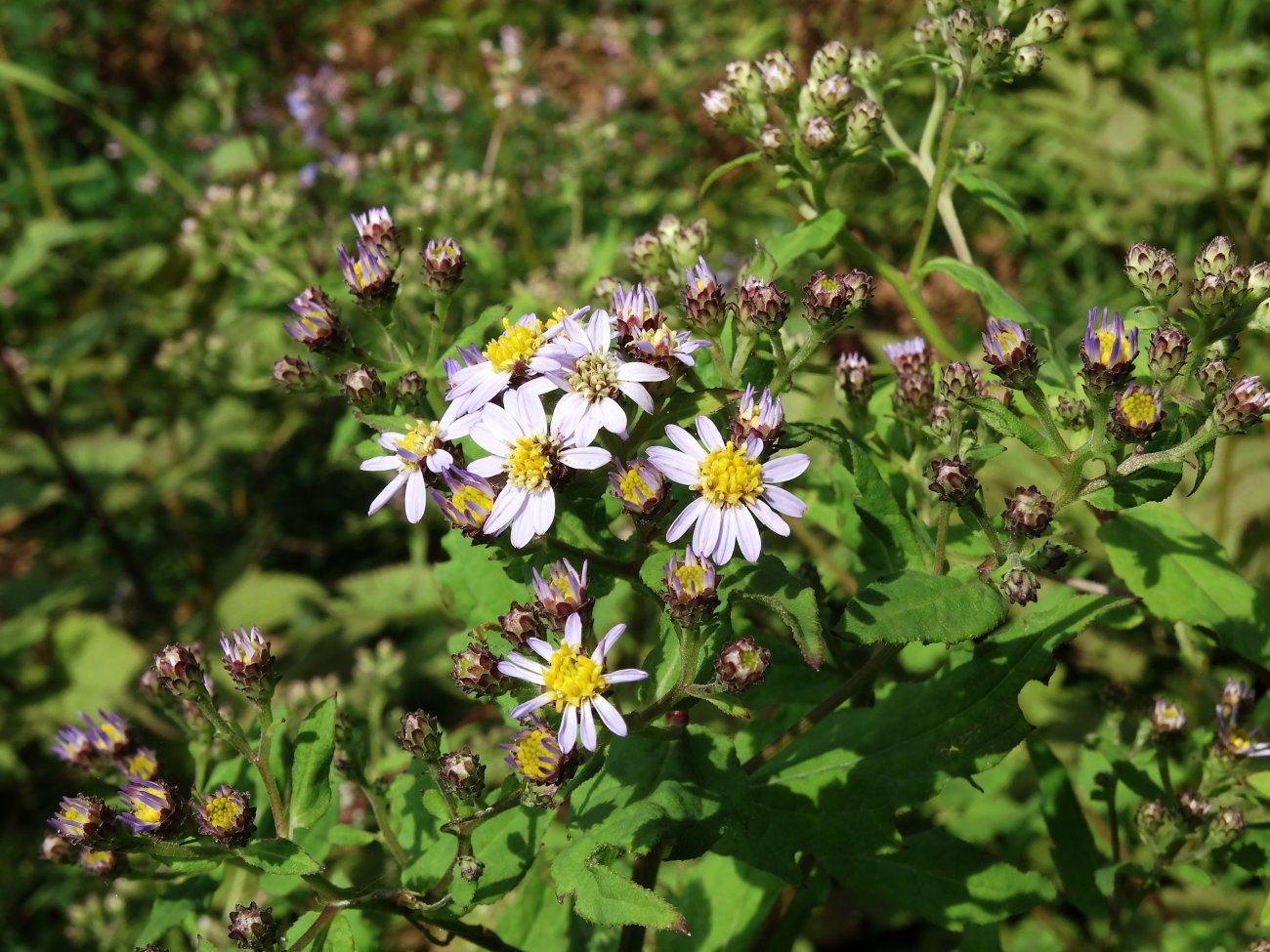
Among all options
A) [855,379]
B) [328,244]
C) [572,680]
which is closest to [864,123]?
[855,379]

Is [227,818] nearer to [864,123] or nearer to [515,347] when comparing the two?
[515,347]

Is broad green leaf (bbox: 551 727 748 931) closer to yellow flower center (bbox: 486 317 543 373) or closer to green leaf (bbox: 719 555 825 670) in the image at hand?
green leaf (bbox: 719 555 825 670)

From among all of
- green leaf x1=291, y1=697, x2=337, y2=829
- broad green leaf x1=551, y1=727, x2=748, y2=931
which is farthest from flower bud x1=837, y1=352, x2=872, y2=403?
green leaf x1=291, y1=697, x2=337, y2=829

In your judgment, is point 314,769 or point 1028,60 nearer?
point 314,769

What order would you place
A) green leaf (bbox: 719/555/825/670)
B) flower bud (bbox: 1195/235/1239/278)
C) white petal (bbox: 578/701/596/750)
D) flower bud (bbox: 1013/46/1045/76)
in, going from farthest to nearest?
flower bud (bbox: 1013/46/1045/76) < flower bud (bbox: 1195/235/1239/278) < white petal (bbox: 578/701/596/750) < green leaf (bbox: 719/555/825/670)

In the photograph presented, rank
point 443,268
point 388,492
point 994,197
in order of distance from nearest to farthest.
A: point 388,492 → point 443,268 → point 994,197

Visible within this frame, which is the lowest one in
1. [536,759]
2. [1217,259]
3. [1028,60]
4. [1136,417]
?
[536,759]

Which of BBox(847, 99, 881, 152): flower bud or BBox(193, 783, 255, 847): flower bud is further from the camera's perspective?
BBox(847, 99, 881, 152): flower bud

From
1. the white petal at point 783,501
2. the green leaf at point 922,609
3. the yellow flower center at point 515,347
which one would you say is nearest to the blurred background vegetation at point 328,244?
the yellow flower center at point 515,347
